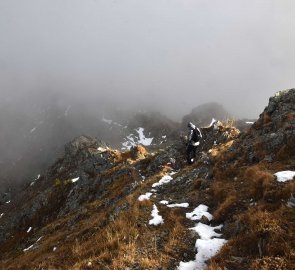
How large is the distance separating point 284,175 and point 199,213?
4.16 meters

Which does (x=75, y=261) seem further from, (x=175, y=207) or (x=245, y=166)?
(x=245, y=166)

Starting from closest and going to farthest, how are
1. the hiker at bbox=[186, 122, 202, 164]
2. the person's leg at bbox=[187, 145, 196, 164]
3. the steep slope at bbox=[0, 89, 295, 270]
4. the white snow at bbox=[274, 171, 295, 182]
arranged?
the steep slope at bbox=[0, 89, 295, 270]
the white snow at bbox=[274, 171, 295, 182]
the hiker at bbox=[186, 122, 202, 164]
the person's leg at bbox=[187, 145, 196, 164]

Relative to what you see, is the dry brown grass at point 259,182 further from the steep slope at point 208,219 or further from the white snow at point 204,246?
the white snow at point 204,246

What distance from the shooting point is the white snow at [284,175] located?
14281mm

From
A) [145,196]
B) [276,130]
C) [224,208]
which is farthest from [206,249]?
[276,130]

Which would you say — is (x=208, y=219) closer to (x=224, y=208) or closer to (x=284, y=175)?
(x=224, y=208)

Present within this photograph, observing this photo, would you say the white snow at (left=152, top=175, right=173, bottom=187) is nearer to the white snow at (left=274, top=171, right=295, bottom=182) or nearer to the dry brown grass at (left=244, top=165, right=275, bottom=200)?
the dry brown grass at (left=244, top=165, right=275, bottom=200)

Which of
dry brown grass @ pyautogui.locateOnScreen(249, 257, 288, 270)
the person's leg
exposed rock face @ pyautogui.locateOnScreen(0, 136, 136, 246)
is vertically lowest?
exposed rock face @ pyautogui.locateOnScreen(0, 136, 136, 246)

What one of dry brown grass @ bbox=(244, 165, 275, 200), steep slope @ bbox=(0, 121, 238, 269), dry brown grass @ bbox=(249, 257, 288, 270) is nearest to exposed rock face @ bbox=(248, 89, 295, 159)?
dry brown grass @ bbox=(244, 165, 275, 200)

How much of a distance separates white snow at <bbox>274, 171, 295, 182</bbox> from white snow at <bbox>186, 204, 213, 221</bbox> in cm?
344

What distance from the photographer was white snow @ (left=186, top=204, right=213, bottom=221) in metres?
15.1

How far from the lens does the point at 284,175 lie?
578 inches

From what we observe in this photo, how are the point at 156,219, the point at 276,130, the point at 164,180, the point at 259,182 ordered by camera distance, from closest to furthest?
the point at 259,182 → the point at 156,219 → the point at 276,130 → the point at 164,180

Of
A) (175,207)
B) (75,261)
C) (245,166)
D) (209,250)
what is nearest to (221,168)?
(245,166)
